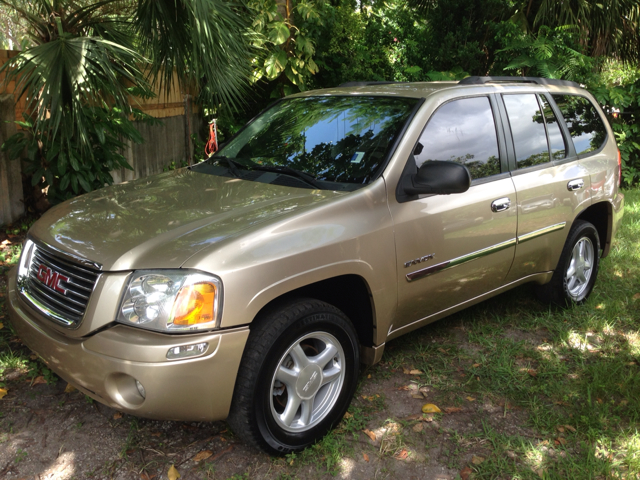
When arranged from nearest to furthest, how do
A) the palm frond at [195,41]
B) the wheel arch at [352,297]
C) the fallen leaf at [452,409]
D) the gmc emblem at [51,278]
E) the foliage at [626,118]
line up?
the gmc emblem at [51,278] < the wheel arch at [352,297] < the fallen leaf at [452,409] < the palm frond at [195,41] < the foliage at [626,118]

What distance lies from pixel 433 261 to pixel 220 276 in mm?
1415

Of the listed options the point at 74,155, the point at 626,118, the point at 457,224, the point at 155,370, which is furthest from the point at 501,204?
the point at 626,118

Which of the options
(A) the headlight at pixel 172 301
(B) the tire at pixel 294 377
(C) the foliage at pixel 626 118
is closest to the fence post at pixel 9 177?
(A) the headlight at pixel 172 301

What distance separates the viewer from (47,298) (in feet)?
9.42

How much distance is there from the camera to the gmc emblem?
2.79 metres

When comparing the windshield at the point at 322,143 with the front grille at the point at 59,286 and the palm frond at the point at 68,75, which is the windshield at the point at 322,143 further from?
the palm frond at the point at 68,75

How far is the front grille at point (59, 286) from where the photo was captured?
8.75 ft

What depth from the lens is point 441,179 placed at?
3141mm

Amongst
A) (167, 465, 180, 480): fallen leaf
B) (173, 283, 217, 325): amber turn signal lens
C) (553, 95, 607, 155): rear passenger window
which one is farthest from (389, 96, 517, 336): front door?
(167, 465, 180, 480): fallen leaf

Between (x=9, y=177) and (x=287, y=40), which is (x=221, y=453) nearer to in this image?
(x=9, y=177)

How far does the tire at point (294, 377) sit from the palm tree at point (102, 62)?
9.87ft

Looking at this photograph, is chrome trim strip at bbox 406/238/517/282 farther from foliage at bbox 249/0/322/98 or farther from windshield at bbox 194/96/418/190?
foliage at bbox 249/0/322/98

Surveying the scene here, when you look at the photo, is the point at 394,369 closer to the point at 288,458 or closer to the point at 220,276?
the point at 288,458

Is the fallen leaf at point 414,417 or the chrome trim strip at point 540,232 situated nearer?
the fallen leaf at point 414,417
